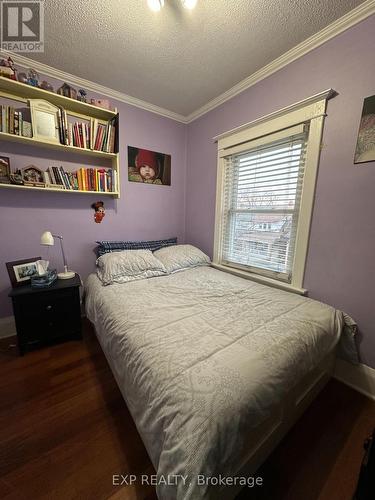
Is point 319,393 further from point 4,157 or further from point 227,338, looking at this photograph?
point 4,157

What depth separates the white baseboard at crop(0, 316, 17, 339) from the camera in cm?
201

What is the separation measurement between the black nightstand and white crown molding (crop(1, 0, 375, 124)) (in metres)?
2.03

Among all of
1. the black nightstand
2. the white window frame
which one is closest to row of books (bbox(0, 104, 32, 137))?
the black nightstand

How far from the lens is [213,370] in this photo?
0.86 metres

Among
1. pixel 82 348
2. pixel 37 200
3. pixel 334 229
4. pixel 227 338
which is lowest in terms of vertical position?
pixel 82 348

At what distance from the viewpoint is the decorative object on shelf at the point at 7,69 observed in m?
1.61

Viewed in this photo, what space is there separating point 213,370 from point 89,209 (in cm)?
214

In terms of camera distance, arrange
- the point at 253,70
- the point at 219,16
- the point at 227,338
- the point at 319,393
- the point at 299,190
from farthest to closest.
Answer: the point at 253,70, the point at 299,190, the point at 319,393, the point at 219,16, the point at 227,338

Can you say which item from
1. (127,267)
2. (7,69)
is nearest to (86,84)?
(7,69)

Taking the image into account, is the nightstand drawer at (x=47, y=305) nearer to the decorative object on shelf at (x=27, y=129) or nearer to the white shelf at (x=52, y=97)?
the decorative object on shelf at (x=27, y=129)

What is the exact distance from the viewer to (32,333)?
1790mm

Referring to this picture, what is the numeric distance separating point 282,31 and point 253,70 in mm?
411

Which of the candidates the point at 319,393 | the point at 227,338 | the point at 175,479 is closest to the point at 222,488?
the point at 175,479

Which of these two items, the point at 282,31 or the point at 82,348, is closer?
the point at 282,31
